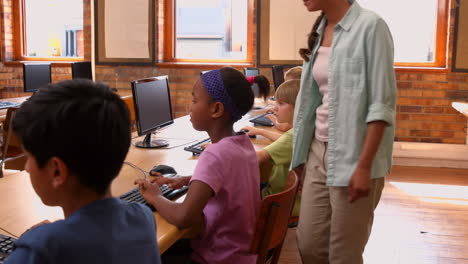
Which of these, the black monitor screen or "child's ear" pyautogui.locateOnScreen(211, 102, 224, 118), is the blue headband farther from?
the black monitor screen

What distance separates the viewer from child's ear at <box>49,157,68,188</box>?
0.92m

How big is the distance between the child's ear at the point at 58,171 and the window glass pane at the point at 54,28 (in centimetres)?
662

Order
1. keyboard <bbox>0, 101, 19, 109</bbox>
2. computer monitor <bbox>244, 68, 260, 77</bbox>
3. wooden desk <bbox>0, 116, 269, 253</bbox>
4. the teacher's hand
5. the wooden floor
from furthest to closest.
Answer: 1. computer monitor <bbox>244, 68, 260, 77</bbox>
2. keyboard <bbox>0, 101, 19, 109</bbox>
3. the wooden floor
4. the teacher's hand
5. wooden desk <bbox>0, 116, 269, 253</bbox>

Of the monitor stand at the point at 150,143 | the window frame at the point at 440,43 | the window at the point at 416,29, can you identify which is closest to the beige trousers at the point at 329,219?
the monitor stand at the point at 150,143

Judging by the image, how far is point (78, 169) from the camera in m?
0.93

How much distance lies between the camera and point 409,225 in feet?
12.8

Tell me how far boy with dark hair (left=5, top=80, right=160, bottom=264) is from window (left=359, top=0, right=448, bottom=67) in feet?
18.6

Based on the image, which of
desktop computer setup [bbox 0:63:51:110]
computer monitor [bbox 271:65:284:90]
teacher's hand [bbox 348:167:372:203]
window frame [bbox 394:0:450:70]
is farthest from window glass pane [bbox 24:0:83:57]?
teacher's hand [bbox 348:167:372:203]

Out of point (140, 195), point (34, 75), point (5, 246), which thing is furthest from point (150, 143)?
point (34, 75)

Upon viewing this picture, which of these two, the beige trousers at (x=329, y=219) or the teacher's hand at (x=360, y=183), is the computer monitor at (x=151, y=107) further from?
the teacher's hand at (x=360, y=183)

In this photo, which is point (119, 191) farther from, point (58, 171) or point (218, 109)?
point (58, 171)

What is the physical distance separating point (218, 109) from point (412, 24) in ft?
16.0

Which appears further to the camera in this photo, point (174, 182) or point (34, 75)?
point (34, 75)

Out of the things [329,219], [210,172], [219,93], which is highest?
A: [219,93]
